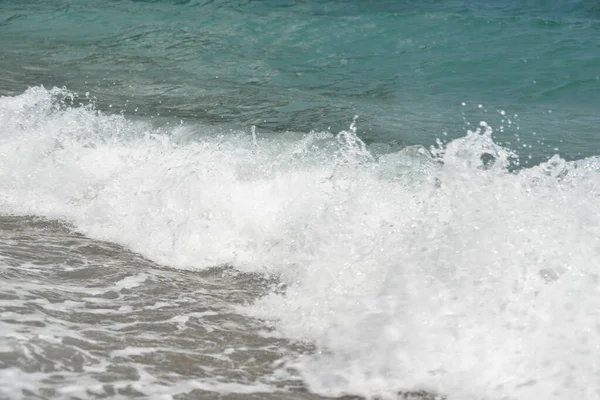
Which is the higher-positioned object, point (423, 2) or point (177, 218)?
point (423, 2)

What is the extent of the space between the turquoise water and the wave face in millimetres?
1553

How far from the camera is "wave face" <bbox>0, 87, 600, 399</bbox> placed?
3941mm

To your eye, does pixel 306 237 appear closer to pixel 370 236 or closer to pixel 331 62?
pixel 370 236

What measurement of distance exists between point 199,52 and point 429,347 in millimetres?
9362

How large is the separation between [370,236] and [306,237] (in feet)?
1.66

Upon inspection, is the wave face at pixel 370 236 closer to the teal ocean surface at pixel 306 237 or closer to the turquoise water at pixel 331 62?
the teal ocean surface at pixel 306 237

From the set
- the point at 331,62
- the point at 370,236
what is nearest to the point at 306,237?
the point at 370,236

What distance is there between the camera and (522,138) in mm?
8352

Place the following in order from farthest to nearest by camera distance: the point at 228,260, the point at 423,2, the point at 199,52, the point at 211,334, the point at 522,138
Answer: the point at 423,2 → the point at 199,52 → the point at 522,138 → the point at 228,260 → the point at 211,334

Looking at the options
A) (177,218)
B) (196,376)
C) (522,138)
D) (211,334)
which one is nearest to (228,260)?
(177,218)

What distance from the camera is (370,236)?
17.1 ft

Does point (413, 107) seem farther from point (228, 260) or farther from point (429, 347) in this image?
point (429, 347)

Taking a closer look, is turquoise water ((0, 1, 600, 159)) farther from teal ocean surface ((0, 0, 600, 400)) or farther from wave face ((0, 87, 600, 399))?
wave face ((0, 87, 600, 399))

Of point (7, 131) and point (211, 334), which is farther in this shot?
point (7, 131)
